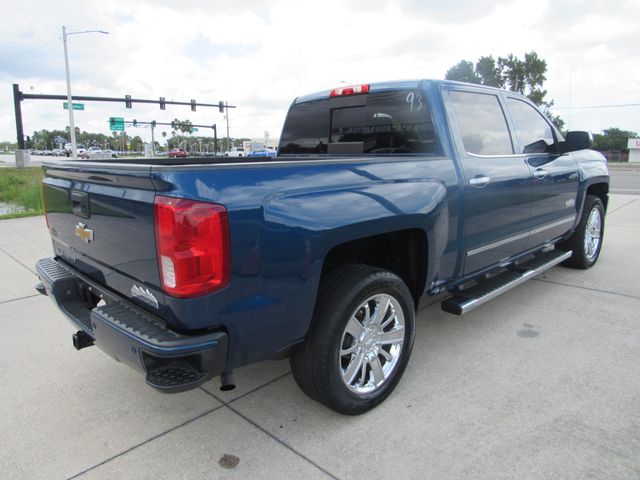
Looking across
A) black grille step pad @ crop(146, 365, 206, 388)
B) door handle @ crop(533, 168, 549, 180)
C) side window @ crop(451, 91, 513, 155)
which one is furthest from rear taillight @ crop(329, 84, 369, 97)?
black grille step pad @ crop(146, 365, 206, 388)

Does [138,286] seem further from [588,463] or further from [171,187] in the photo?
[588,463]

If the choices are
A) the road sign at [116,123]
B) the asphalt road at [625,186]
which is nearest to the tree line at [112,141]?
the road sign at [116,123]

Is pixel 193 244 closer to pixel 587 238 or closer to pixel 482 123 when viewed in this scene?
pixel 482 123

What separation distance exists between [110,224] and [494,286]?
283cm

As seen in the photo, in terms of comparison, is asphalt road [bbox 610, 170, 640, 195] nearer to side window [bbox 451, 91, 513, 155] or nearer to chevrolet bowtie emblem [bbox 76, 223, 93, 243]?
side window [bbox 451, 91, 513, 155]

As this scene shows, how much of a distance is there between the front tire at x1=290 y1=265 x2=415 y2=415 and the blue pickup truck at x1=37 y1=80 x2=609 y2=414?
0.01 meters

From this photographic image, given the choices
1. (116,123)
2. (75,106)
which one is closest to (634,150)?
(116,123)

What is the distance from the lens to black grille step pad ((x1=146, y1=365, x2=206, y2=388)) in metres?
1.94

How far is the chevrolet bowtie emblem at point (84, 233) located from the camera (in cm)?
256

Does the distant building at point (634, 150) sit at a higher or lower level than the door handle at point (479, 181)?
higher

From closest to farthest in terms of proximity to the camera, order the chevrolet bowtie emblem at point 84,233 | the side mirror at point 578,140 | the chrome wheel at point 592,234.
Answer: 1. the chevrolet bowtie emblem at point 84,233
2. the side mirror at point 578,140
3. the chrome wheel at point 592,234

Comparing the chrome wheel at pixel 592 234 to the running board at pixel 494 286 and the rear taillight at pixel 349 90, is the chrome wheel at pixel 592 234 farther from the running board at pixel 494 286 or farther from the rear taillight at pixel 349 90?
the rear taillight at pixel 349 90

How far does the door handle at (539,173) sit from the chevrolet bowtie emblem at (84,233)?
11.4 feet

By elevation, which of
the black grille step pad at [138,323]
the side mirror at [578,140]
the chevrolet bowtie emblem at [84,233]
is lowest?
the black grille step pad at [138,323]
